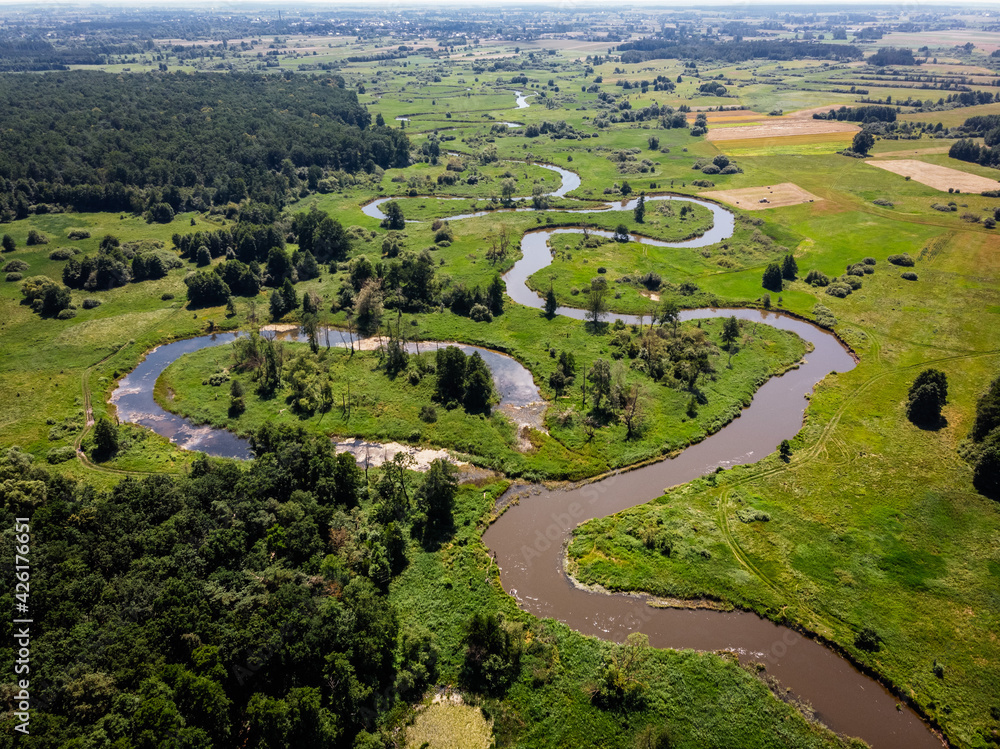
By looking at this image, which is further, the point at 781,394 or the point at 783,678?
the point at 781,394

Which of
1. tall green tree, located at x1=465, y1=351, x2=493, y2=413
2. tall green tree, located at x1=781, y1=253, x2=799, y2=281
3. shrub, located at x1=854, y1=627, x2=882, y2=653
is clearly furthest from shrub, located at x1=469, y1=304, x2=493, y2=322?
shrub, located at x1=854, y1=627, x2=882, y2=653

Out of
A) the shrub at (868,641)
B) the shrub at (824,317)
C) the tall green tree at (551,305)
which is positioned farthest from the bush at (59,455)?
the shrub at (824,317)

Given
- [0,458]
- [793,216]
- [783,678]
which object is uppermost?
[793,216]

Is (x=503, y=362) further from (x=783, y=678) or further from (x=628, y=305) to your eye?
(x=783, y=678)

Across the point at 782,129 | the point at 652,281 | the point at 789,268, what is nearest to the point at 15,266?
the point at 652,281

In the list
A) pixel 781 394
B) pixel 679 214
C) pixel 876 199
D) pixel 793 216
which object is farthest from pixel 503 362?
pixel 876 199

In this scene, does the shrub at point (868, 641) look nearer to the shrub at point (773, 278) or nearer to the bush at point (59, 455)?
the shrub at point (773, 278)

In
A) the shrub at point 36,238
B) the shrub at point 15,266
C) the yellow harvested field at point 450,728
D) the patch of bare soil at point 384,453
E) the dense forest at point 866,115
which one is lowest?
the yellow harvested field at point 450,728
